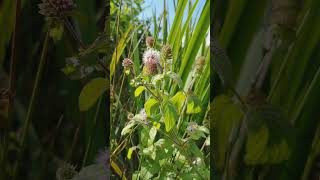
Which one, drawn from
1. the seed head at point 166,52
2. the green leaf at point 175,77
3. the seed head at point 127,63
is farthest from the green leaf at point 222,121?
the seed head at point 127,63

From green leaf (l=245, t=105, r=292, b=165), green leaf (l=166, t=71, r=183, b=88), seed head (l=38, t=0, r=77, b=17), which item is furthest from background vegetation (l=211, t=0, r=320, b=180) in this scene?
green leaf (l=166, t=71, r=183, b=88)

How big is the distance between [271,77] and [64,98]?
2.44 ft

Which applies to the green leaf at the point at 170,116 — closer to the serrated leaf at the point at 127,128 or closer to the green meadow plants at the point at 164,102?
the green meadow plants at the point at 164,102

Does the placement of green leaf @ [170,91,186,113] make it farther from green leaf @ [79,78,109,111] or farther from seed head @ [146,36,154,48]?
green leaf @ [79,78,109,111]

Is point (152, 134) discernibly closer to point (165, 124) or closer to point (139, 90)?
point (165, 124)

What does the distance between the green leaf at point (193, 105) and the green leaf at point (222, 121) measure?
0.75 m

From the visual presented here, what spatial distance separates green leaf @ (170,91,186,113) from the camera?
2527mm

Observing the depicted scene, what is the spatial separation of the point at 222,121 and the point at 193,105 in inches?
31.3

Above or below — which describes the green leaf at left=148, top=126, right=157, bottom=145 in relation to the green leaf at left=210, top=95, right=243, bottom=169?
below

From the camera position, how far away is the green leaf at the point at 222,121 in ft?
5.54

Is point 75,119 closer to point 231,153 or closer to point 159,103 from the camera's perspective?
point 231,153

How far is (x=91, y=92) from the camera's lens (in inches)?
70.2

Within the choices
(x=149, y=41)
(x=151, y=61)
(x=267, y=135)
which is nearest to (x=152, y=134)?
(x=151, y=61)

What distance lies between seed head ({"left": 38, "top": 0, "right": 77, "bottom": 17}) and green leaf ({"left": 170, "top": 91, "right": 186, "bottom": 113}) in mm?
921
